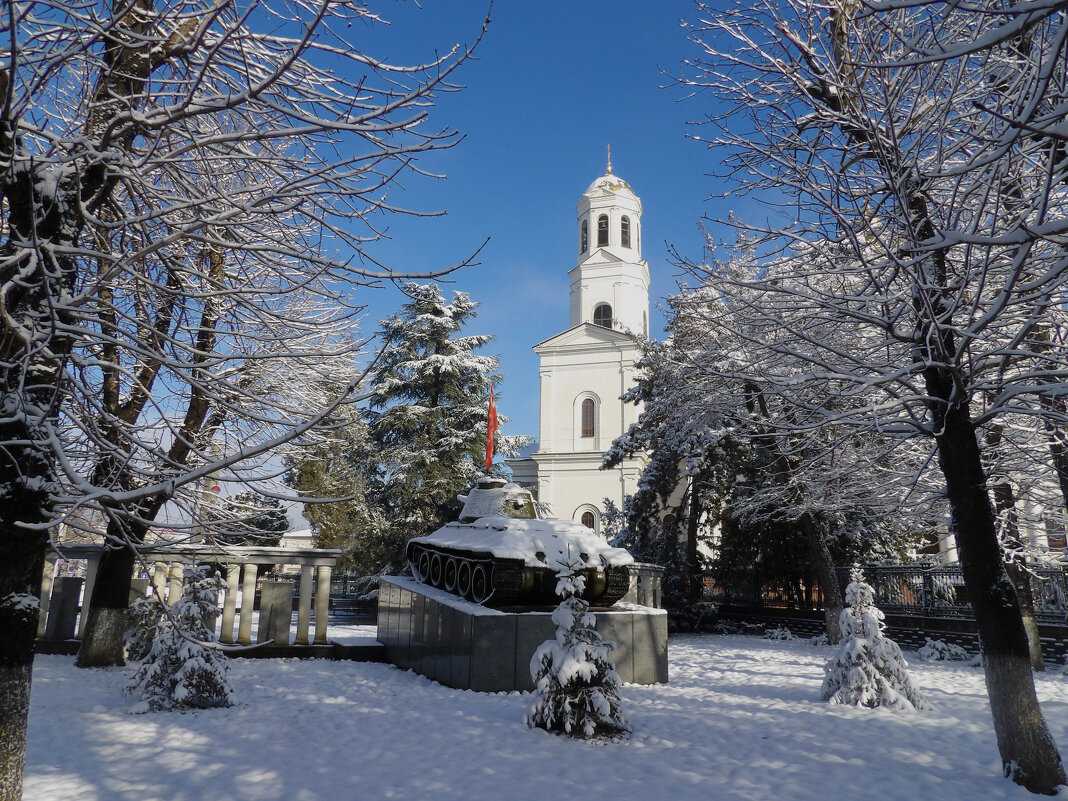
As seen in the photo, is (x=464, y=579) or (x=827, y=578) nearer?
(x=464, y=579)

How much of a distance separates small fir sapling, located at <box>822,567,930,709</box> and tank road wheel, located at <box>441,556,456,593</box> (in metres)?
5.35

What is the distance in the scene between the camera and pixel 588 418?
130 ft

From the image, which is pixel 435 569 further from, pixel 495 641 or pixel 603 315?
pixel 603 315

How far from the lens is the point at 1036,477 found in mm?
9883

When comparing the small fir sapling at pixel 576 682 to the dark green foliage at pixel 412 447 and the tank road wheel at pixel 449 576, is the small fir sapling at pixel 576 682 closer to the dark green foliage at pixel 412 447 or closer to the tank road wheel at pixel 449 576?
the tank road wheel at pixel 449 576

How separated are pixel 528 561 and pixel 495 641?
3.33ft

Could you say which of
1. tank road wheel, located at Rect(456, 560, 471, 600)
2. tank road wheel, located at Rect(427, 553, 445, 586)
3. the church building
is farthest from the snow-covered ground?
the church building

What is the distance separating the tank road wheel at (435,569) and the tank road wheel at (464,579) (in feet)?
3.55

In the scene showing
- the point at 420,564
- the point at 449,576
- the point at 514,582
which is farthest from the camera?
the point at 420,564

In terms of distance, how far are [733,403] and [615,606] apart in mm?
5477

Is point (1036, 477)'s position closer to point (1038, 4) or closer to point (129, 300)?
point (1038, 4)

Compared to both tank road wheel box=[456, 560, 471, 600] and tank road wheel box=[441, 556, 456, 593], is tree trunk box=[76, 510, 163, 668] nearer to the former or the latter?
tank road wheel box=[456, 560, 471, 600]

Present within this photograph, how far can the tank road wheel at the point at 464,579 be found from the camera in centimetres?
1008

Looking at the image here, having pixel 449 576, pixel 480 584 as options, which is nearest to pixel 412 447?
pixel 449 576
